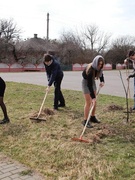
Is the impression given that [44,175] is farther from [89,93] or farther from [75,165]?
[89,93]

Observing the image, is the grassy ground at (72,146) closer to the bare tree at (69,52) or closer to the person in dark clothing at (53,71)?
the person in dark clothing at (53,71)

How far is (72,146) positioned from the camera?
4.28 m

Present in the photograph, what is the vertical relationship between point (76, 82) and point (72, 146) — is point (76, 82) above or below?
above

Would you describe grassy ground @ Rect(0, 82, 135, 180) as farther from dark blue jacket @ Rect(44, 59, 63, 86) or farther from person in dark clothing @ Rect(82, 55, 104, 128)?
dark blue jacket @ Rect(44, 59, 63, 86)

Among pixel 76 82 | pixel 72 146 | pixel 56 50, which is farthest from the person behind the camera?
pixel 56 50

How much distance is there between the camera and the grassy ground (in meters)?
3.48

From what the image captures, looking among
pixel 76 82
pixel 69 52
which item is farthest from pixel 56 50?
pixel 76 82

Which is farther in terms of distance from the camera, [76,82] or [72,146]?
[76,82]

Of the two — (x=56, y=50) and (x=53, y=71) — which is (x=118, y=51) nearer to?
(x=56, y=50)

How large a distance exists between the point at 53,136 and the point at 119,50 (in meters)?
53.7

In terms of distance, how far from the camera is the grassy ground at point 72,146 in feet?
11.4

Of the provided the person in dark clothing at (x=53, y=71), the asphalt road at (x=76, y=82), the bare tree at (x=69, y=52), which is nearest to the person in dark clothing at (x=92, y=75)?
the person in dark clothing at (x=53, y=71)

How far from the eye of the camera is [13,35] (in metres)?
45.2

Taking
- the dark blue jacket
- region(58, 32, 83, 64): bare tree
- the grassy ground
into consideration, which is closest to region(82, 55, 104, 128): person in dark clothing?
the grassy ground
